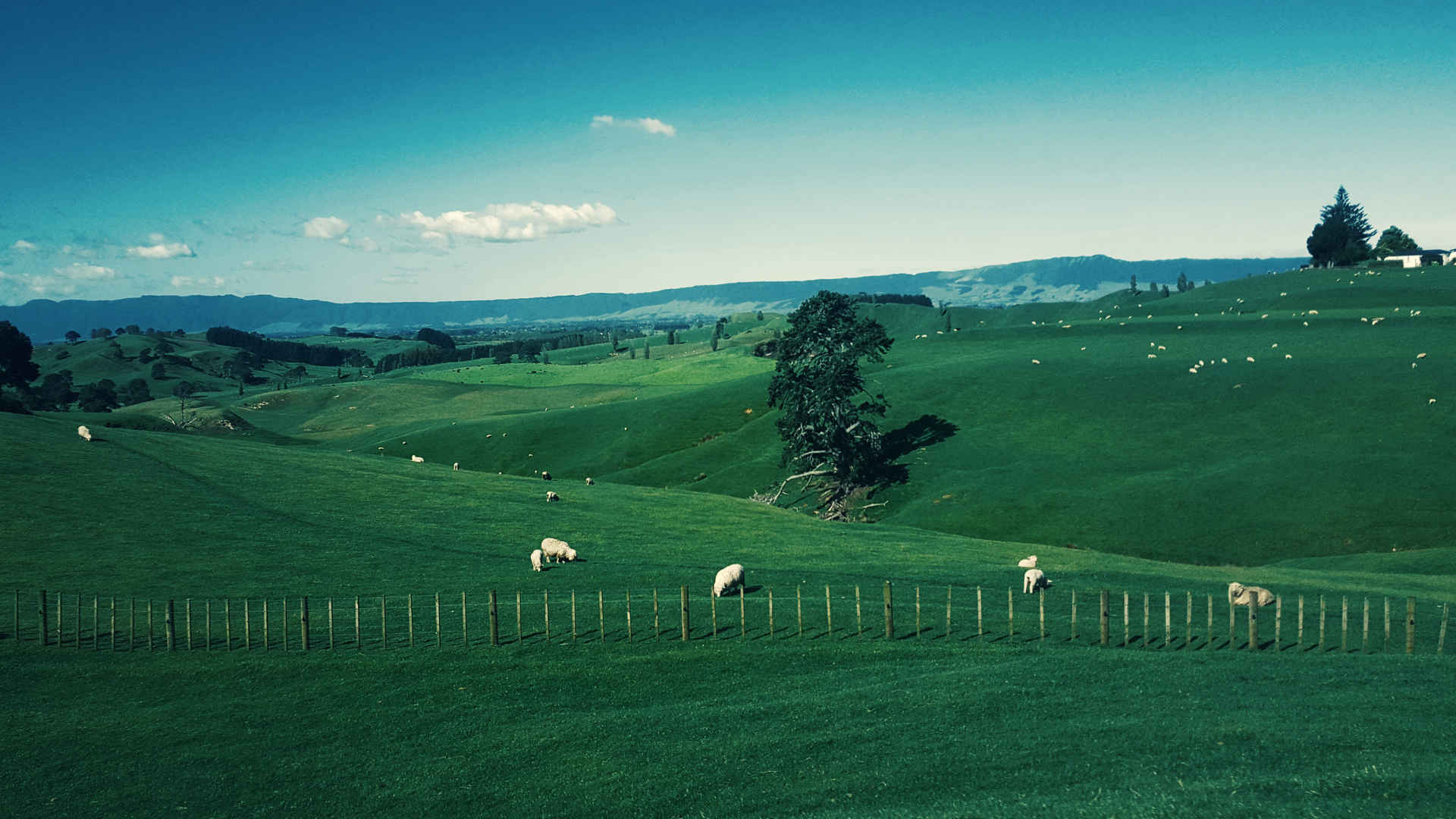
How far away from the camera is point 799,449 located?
283ft

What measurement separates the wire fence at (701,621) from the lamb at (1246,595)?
0.48 m

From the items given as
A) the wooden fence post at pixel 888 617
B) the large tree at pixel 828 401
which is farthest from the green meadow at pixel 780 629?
the large tree at pixel 828 401

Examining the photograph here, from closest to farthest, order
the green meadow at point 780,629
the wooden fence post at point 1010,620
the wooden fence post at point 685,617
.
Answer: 1. the green meadow at point 780,629
2. the wooden fence post at point 1010,620
3. the wooden fence post at point 685,617

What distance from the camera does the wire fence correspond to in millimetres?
30797

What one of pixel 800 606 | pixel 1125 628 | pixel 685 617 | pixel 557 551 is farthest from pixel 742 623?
pixel 557 551

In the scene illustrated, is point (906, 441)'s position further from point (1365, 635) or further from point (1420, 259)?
point (1420, 259)

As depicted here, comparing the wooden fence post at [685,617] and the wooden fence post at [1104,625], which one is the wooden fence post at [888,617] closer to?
the wooden fence post at [1104,625]

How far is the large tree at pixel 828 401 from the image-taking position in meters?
84.2

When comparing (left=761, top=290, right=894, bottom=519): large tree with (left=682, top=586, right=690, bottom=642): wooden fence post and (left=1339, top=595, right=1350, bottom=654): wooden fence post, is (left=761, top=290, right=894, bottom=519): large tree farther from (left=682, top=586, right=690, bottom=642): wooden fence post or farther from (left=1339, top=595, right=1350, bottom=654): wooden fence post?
(left=682, top=586, right=690, bottom=642): wooden fence post

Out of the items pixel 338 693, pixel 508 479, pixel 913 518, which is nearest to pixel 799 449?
pixel 913 518

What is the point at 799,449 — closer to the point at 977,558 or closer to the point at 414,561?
the point at 977,558

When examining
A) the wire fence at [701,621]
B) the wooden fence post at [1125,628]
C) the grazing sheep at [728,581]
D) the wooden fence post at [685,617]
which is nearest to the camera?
the wooden fence post at [1125,628]

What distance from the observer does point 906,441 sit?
307 feet

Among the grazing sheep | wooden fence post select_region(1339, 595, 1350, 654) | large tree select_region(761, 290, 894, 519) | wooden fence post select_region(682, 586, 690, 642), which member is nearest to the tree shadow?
large tree select_region(761, 290, 894, 519)
